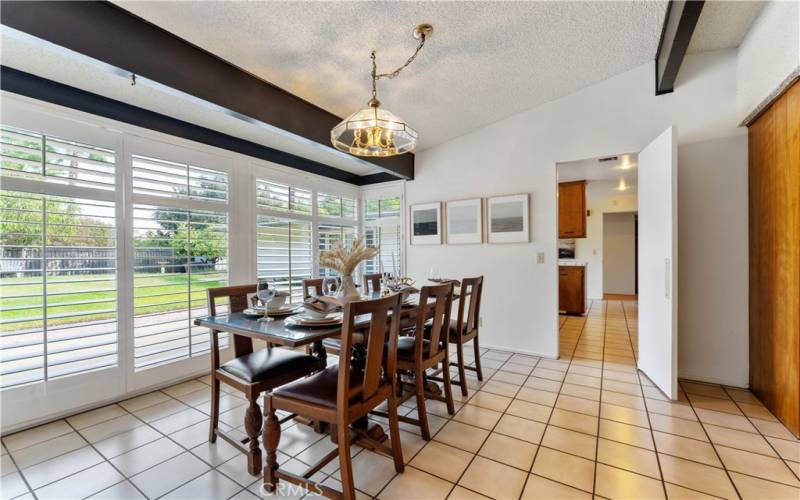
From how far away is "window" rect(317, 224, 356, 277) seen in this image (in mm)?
4480

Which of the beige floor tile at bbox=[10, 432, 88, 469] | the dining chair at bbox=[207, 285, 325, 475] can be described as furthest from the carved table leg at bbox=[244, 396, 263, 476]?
the beige floor tile at bbox=[10, 432, 88, 469]

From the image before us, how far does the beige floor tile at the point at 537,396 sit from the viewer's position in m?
2.63

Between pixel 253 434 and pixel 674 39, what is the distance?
152 inches

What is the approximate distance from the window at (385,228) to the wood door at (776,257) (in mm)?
3607

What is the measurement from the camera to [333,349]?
8.10 ft

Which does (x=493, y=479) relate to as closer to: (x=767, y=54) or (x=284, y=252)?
(x=284, y=252)

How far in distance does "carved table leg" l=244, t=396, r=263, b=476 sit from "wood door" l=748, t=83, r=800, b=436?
3326 mm

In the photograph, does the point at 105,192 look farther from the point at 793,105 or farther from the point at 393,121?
the point at 793,105

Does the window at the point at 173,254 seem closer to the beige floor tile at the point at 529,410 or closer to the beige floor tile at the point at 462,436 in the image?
the beige floor tile at the point at 462,436

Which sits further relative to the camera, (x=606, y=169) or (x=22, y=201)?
(x=606, y=169)

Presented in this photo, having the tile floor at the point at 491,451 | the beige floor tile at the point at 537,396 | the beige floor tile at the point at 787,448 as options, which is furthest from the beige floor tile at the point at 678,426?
the beige floor tile at the point at 537,396

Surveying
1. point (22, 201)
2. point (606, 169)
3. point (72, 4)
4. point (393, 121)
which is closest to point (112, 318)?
point (22, 201)

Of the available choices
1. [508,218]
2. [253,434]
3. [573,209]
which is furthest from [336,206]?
[573,209]

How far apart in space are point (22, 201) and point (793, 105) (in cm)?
512
